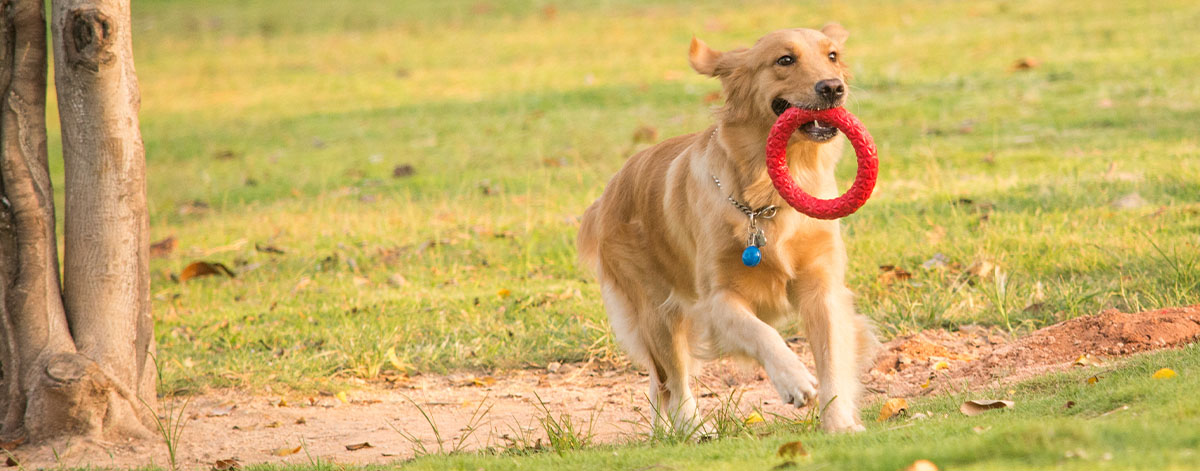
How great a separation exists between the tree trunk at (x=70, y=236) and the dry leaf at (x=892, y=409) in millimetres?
3008

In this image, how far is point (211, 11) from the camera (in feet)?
75.7

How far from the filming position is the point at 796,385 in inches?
160

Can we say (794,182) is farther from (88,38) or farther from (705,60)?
(88,38)

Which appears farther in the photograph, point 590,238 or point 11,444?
point 590,238

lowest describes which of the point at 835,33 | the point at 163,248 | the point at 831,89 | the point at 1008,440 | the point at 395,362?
the point at 163,248

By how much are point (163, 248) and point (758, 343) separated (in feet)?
20.1

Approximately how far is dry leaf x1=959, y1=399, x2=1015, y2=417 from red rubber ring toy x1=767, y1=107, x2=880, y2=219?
805 millimetres

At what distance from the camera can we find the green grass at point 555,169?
6.30 meters

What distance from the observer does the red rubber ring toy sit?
14.4 ft

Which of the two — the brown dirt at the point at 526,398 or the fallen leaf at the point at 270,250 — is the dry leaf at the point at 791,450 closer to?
the brown dirt at the point at 526,398

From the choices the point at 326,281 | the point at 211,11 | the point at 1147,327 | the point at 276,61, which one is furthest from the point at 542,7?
the point at 1147,327

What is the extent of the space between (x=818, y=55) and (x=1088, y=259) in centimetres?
264

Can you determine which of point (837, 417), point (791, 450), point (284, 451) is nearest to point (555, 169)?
point (284, 451)

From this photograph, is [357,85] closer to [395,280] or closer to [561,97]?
[561,97]
